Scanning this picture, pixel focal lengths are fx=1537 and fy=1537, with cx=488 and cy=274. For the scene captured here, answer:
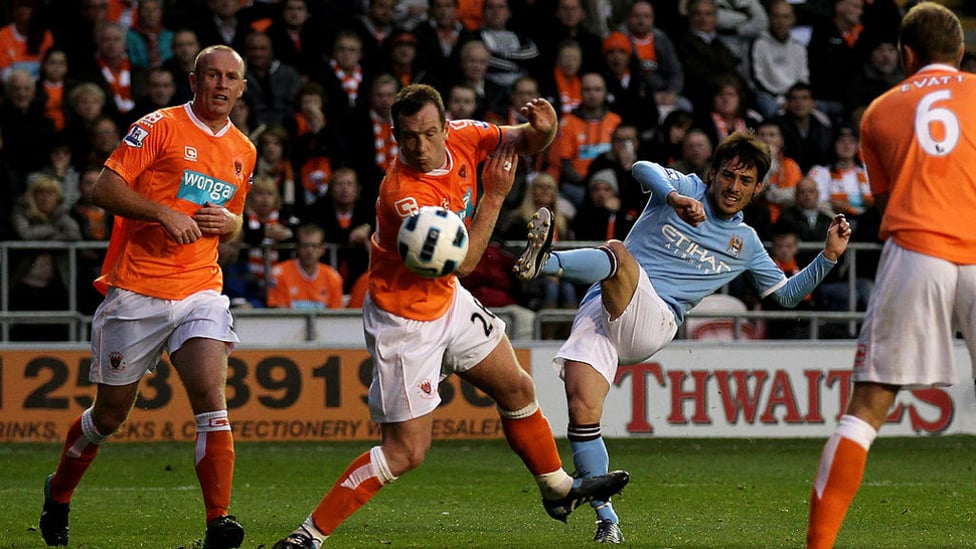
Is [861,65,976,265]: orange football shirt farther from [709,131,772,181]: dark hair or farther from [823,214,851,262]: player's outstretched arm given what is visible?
[709,131,772,181]: dark hair

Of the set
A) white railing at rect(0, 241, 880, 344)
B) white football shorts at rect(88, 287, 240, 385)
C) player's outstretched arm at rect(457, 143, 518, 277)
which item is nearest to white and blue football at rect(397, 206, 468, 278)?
player's outstretched arm at rect(457, 143, 518, 277)

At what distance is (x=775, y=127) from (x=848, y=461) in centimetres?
985

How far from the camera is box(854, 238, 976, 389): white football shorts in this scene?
235 inches

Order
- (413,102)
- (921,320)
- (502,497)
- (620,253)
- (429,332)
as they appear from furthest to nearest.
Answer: (502,497)
(620,253)
(429,332)
(413,102)
(921,320)

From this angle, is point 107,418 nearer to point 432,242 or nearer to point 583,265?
point 432,242

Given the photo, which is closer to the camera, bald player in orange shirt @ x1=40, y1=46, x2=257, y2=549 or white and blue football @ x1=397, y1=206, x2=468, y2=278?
white and blue football @ x1=397, y1=206, x2=468, y2=278

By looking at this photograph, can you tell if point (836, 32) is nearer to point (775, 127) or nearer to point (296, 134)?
point (775, 127)

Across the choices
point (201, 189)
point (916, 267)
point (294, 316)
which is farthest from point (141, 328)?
point (294, 316)

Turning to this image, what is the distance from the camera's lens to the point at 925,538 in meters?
7.96

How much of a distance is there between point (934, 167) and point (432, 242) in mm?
2062

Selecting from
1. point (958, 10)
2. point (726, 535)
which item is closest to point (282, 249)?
point (726, 535)

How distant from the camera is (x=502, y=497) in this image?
10.4 meters

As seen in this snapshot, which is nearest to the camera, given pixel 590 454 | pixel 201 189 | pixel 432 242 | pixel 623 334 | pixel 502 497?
pixel 432 242

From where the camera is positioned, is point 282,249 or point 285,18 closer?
point 282,249
